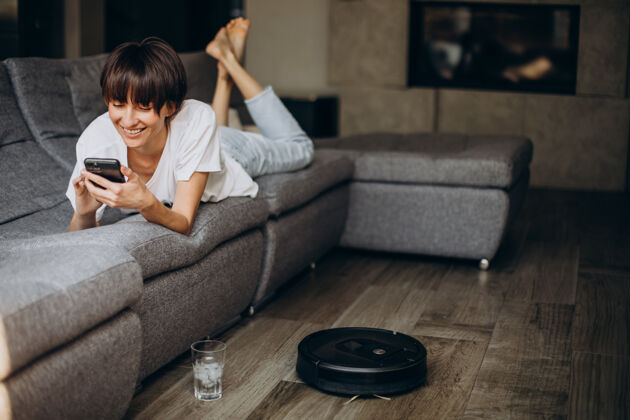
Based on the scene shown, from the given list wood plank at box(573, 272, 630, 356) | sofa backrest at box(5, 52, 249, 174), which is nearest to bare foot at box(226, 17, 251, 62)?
sofa backrest at box(5, 52, 249, 174)

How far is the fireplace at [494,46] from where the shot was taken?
214 inches

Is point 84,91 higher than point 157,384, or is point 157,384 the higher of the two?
point 84,91

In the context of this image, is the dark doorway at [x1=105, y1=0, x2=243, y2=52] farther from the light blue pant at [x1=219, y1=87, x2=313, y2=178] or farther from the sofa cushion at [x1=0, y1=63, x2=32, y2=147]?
the sofa cushion at [x1=0, y1=63, x2=32, y2=147]

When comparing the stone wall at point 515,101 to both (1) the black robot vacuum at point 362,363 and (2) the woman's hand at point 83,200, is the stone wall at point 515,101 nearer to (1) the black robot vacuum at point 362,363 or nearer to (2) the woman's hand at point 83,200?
(1) the black robot vacuum at point 362,363

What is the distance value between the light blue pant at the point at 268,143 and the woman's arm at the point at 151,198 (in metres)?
0.60

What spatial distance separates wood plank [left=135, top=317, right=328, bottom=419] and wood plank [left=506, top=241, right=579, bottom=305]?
0.94m

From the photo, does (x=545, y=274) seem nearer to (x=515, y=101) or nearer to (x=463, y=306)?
(x=463, y=306)

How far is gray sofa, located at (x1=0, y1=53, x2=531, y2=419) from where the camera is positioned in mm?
1418

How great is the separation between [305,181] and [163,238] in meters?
1.06

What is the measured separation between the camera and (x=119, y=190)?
5.74ft

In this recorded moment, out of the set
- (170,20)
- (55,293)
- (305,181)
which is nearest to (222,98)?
(305,181)

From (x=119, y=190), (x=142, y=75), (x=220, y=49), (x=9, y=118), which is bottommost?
(x=119, y=190)

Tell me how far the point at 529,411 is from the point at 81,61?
202 centimetres

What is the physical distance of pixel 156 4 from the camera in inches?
253
